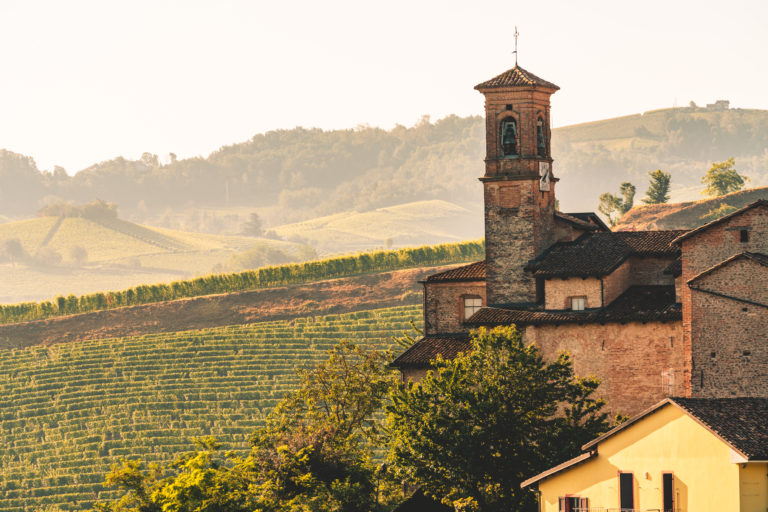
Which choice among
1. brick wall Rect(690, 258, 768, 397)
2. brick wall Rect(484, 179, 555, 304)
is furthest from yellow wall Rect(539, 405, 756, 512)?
brick wall Rect(484, 179, 555, 304)

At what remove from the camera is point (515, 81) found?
2018 inches

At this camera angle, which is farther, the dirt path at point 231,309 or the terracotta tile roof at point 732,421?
the dirt path at point 231,309

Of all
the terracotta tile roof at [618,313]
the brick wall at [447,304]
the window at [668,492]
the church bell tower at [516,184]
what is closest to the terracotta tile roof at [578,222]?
the church bell tower at [516,184]

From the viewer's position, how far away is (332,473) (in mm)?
48844

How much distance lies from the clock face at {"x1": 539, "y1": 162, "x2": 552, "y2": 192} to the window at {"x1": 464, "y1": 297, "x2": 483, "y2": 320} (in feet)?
18.1

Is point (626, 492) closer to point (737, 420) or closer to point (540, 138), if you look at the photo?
point (737, 420)

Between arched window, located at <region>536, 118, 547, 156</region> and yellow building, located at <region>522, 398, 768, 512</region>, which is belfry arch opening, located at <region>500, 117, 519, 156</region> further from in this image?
yellow building, located at <region>522, 398, 768, 512</region>

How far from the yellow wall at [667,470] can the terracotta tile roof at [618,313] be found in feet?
43.7

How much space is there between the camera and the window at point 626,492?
31.3 metres

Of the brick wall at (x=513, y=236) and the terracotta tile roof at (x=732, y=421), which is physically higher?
the brick wall at (x=513, y=236)

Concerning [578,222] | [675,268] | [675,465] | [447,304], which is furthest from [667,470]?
[447,304]

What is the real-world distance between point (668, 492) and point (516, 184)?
2194 cm

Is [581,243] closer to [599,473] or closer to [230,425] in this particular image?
[599,473]

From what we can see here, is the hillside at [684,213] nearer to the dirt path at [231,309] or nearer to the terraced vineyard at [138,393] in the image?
the dirt path at [231,309]
